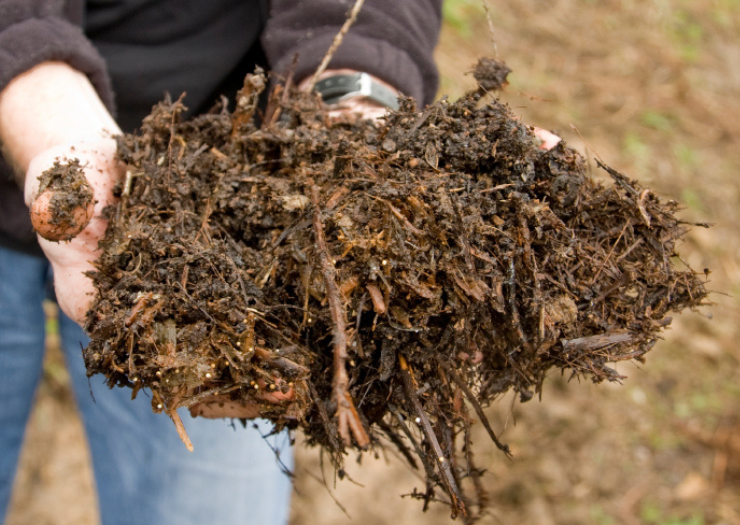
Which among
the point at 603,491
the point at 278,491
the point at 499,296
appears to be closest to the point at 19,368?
the point at 278,491

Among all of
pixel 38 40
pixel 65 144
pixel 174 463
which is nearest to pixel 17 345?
pixel 174 463

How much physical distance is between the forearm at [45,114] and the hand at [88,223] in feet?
0.18

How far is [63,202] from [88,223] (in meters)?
0.10

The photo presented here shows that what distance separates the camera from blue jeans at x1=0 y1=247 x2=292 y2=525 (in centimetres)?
202

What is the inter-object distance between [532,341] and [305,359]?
53 centimetres

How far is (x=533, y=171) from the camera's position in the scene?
1.28 m

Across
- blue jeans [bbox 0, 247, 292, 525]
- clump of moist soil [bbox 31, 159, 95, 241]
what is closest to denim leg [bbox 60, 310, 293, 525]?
blue jeans [bbox 0, 247, 292, 525]

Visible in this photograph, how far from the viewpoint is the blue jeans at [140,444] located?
2016mm

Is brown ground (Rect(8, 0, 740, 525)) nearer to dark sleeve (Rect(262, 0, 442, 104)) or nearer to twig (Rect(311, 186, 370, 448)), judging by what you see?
dark sleeve (Rect(262, 0, 442, 104))

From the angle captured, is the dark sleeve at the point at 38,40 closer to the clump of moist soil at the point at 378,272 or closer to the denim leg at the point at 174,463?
the clump of moist soil at the point at 378,272

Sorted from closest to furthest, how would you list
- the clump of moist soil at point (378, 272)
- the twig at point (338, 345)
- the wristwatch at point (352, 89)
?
the twig at point (338, 345), the clump of moist soil at point (378, 272), the wristwatch at point (352, 89)

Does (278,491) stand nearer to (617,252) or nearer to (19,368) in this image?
(19,368)

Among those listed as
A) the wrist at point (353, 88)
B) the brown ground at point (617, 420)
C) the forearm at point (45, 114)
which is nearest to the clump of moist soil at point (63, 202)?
the forearm at point (45, 114)

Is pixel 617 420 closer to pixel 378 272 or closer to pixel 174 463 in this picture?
pixel 174 463
